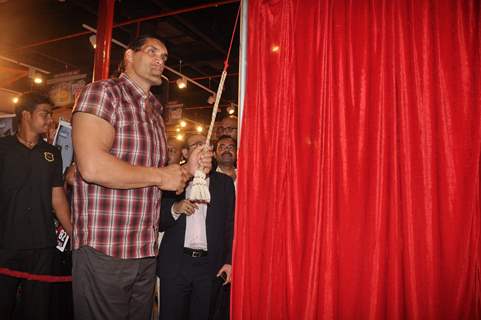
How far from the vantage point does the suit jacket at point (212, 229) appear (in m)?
3.39

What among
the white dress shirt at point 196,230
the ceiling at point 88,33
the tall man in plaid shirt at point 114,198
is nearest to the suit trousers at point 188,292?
the white dress shirt at point 196,230

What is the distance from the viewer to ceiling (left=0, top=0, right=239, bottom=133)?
8492 mm

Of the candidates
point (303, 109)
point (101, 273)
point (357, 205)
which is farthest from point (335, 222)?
point (101, 273)

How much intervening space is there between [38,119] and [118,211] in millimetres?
2230

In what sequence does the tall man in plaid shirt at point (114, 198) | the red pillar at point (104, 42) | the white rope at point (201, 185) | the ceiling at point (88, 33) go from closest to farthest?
the tall man in plaid shirt at point (114, 198) < the white rope at point (201, 185) < the red pillar at point (104, 42) < the ceiling at point (88, 33)

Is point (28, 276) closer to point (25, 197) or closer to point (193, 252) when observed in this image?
point (25, 197)

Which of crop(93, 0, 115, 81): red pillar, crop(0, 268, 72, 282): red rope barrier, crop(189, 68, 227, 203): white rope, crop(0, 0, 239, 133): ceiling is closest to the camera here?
crop(189, 68, 227, 203): white rope

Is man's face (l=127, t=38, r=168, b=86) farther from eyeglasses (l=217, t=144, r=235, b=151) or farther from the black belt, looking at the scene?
eyeglasses (l=217, t=144, r=235, b=151)

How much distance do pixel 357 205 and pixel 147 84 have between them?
1586 mm

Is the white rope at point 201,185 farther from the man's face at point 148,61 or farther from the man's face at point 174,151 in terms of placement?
the man's face at point 174,151

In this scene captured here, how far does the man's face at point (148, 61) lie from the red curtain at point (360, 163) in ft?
2.17

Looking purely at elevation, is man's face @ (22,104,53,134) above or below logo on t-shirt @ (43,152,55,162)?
above

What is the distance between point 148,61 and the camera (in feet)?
7.84

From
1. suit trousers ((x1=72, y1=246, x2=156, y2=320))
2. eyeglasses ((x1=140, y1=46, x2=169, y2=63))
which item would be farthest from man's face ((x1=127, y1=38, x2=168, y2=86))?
suit trousers ((x1=72, y1=246, x2=156, y2=320))
